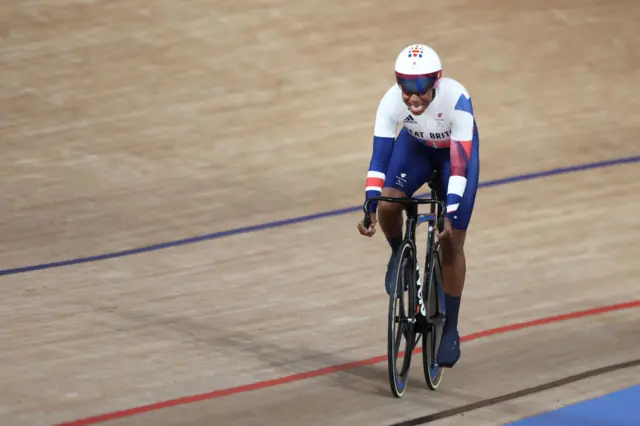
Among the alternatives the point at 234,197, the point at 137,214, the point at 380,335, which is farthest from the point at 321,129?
the point at 380,335

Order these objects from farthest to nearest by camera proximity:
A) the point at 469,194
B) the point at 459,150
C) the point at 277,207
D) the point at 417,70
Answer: the point at 277,207 → the point at 469,194 → the point at 459,150 → the point at 417,70

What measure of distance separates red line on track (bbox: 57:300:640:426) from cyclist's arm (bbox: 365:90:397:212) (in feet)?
2.42

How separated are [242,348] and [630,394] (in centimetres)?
148

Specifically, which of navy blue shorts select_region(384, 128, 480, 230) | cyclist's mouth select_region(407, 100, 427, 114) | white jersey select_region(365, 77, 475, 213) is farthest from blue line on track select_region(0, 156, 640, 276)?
cyclist's mouth select_region(407, 100, 427, 114)

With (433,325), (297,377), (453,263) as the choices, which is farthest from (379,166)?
(297,377)

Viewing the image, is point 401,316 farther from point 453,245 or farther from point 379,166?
point 379,166

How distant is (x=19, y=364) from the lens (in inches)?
175

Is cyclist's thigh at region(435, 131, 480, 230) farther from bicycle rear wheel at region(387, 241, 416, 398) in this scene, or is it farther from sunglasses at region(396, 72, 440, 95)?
sunglasses at region(396, 72, 440, 95)

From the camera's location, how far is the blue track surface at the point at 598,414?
373cm

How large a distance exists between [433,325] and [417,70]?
90 centimetres

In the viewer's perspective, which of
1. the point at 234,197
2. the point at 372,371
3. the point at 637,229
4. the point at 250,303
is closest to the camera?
the point at 372,371

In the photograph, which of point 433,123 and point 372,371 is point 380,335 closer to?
point 372,371

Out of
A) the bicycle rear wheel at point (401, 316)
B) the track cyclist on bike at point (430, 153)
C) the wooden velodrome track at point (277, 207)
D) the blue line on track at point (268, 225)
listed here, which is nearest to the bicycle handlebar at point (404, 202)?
the track cyclist on bike at point (430, 153)

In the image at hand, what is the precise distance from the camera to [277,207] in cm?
652
